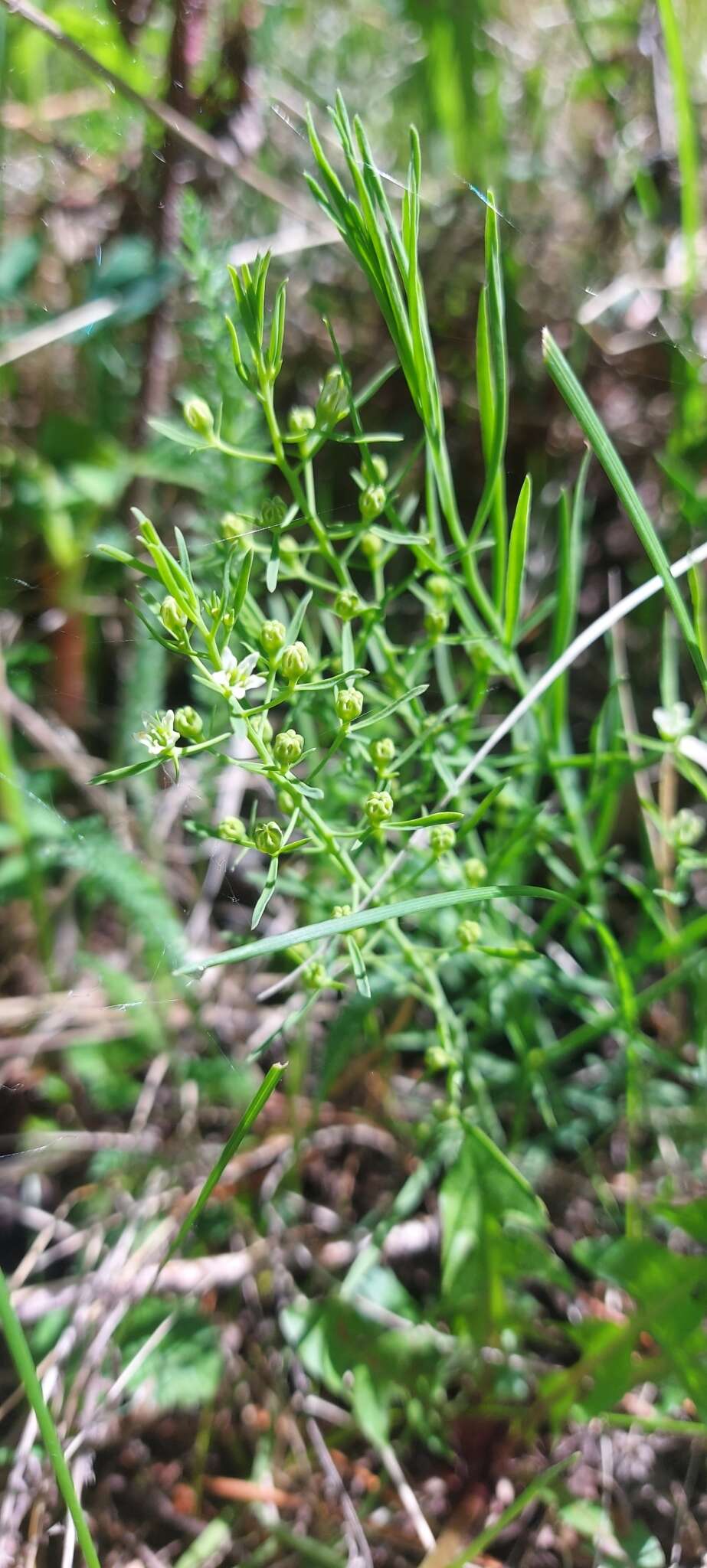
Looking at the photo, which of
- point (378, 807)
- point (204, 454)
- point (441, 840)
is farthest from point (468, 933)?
point (204, 454)

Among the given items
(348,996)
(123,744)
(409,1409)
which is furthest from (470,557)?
(409,1409)

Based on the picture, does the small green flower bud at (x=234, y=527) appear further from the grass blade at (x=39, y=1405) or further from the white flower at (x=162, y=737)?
the grass blade at (x=39, y=1405)

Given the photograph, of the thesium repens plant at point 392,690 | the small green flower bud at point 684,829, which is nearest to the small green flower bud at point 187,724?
the thesium repens plant at point 392,690

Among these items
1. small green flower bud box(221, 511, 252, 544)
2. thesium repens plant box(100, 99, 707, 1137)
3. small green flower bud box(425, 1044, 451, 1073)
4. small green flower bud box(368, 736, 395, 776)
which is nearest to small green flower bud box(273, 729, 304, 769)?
thesium repens plant box(100, 99, 707, 1137)

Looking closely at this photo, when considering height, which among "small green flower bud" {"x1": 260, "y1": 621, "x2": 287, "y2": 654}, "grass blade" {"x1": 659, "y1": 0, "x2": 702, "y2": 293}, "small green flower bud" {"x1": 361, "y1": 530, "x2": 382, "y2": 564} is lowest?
"small green flower bud" {"x1": 260, "y1": 621, "x2": 287, "y2": 654}

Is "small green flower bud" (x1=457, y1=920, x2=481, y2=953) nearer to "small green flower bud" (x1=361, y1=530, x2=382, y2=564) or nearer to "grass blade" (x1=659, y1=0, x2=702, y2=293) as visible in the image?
"small green flower bud" (x1=361, y1=530, x2=382, y2=564)

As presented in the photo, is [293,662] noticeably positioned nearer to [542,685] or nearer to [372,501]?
[372,501]
